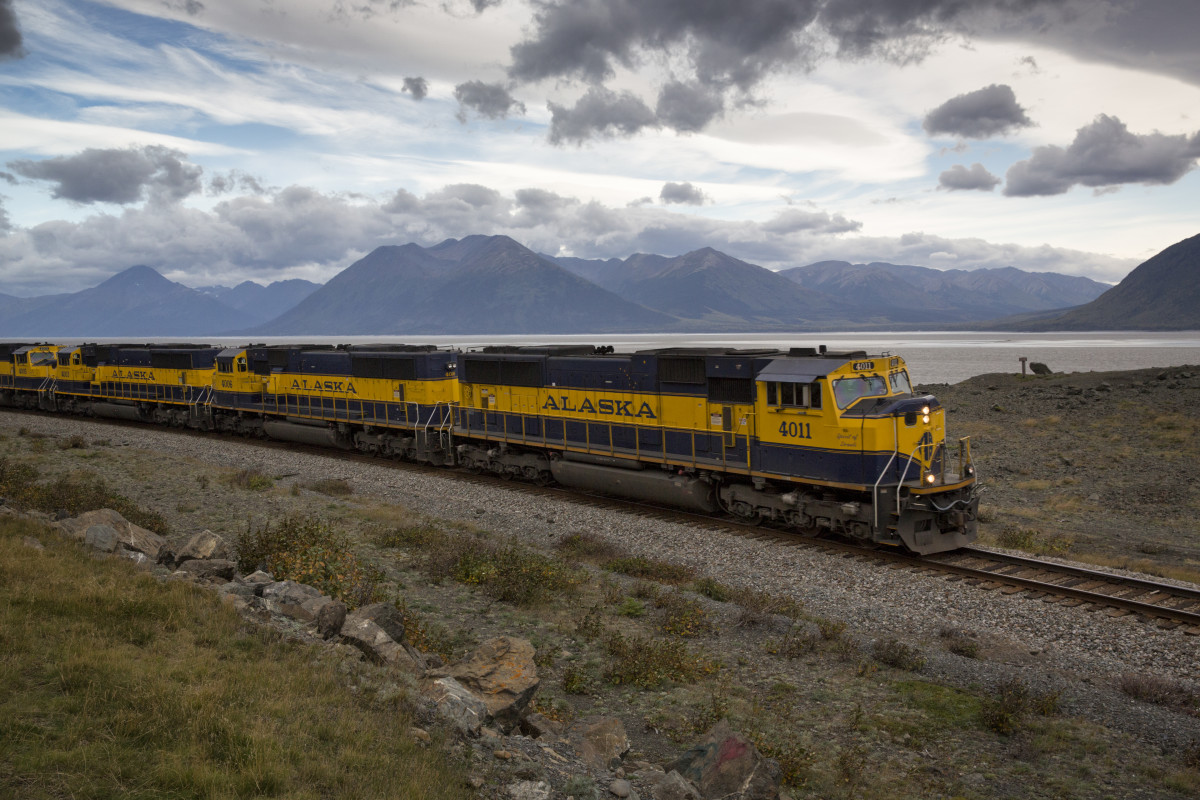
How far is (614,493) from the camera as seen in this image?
19859mm

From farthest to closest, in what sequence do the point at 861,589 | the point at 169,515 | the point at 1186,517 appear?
the point at 1186,517
the point at 169,515
the point at 861,589

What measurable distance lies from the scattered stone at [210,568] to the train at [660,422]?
10.2 meters

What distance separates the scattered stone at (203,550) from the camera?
37.5 feet

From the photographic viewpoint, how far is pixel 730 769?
6449mm

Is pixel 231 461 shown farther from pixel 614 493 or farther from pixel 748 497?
pixel 748 497

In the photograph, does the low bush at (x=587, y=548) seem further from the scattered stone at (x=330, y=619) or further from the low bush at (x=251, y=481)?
the low bush at (x=251, y=481)

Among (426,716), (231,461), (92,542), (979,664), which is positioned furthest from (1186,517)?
(231,461)

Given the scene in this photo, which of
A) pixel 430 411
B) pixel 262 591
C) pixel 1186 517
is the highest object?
pixel 430 411

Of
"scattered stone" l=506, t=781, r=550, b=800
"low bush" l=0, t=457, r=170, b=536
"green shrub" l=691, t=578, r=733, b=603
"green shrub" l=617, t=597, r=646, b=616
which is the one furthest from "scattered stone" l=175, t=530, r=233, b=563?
"scattered stone" l=506, t=781, r=550, b=800

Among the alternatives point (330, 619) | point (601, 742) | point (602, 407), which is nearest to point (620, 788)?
point (601, 742)

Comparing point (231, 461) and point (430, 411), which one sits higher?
point (430, 411)

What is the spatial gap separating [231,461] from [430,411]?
7.45 meters

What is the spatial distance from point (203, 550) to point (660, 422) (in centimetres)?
1057

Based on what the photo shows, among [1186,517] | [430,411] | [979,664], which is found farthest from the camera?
[430,411]
